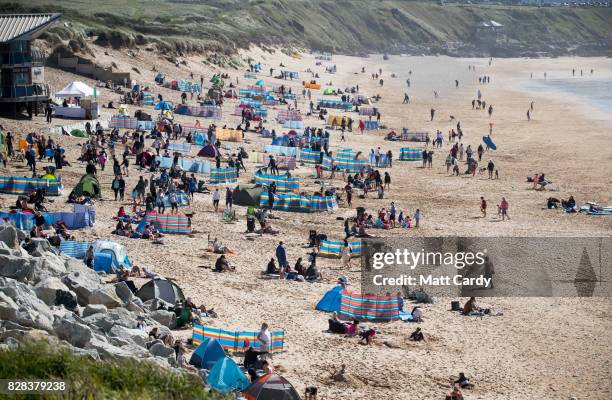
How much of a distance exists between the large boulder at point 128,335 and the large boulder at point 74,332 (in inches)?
36.7

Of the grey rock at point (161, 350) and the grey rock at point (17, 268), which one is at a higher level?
the grey rock at point (17, 268)

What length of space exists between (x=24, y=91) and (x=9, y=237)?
74.2 ft

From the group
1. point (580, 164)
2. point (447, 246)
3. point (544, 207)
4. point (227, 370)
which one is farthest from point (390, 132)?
point (227, 370)

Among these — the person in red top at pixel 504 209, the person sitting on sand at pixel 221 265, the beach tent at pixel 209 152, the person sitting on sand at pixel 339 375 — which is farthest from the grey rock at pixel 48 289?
the beach tent at pixel 209 152

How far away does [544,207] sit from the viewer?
36.4 meters

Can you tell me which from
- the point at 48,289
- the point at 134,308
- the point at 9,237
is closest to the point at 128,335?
the point at 48,289

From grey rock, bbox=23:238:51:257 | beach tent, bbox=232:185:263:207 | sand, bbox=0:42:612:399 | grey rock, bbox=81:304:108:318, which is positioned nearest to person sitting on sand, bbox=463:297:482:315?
sand, bbox=0:42:612:399

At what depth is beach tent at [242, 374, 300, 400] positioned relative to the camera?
16422 mm

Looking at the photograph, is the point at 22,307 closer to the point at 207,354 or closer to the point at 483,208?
the point at 207,354

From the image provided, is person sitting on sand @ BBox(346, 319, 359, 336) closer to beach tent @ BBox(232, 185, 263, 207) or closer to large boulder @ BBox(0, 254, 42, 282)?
large boulder @ BBox(0, 254, 42, 282)

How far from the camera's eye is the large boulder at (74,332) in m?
16.2

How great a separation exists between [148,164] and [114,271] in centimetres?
1410

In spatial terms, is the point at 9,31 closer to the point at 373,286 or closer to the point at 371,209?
the point at 371,209

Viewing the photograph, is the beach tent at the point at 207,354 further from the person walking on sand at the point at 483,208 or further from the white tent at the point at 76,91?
the white tent at the point at 76,91
